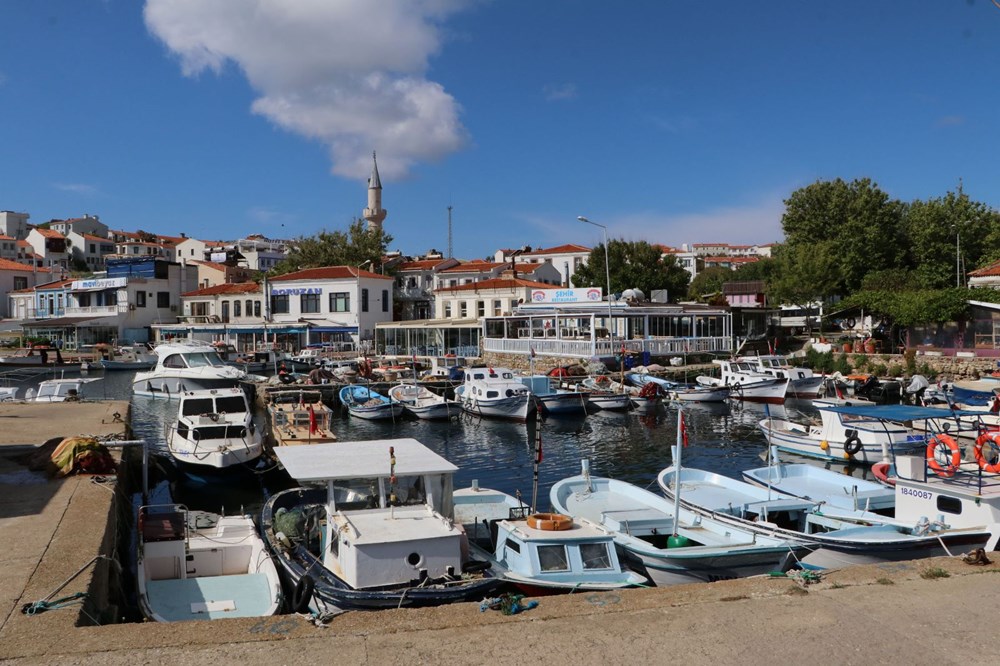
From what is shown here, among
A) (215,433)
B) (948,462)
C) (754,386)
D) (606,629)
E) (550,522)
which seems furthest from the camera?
(754,386)

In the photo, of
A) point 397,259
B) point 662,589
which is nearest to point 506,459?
point 662,589

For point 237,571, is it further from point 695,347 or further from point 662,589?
point 695,347

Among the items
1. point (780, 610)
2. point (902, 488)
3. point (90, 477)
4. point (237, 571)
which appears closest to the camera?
point (780, 610)

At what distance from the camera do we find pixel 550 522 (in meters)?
12.0

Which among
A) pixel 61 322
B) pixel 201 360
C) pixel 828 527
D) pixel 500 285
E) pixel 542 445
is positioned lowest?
pixel 542 445

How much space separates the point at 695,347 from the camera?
48031mm

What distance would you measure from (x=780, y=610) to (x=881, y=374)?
4106 cm

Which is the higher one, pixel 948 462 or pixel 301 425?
pixel 948 462

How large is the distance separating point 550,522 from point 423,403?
23987 millimetres

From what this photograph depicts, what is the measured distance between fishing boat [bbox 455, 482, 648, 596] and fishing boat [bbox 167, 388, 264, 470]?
1078 centimetres

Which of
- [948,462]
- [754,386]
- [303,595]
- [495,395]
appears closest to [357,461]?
[303,595]

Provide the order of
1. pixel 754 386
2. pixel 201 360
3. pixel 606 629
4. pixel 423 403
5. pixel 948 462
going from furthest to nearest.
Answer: pixel 201 360
pixel 754 386
pixel 423 403
pixel 948 462
pixel 606 629

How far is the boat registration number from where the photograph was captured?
13639 millimetres

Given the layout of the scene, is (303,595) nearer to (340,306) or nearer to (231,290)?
(340,306)
